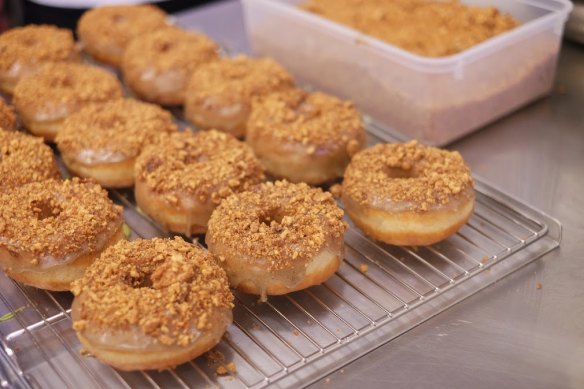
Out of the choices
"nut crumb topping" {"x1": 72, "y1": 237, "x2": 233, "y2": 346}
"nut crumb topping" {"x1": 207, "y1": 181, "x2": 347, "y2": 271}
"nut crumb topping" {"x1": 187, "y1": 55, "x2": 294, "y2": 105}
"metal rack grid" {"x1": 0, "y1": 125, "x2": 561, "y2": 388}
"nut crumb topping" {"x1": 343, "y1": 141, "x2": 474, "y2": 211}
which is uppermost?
"nut crumb topping" {"x1": 187, "y1": 55, "x2": 294, "y2": 105}

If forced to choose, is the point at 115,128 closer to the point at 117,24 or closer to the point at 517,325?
the point at 117,24

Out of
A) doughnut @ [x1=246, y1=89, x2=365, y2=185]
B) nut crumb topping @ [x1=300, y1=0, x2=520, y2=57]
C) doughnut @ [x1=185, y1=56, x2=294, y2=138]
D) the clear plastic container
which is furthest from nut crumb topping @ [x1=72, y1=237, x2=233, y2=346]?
nut crumb topping @ [x1=300, y1=0, x2=520, y2=57]

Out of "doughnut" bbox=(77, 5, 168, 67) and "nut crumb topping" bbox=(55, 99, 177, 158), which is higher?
"doughnut" bbox=(77, 5, 168, 67)

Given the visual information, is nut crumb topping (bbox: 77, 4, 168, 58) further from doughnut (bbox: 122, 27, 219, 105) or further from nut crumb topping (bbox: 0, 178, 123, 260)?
nut crumb topping (bbox: 0, 178, 123, 260)

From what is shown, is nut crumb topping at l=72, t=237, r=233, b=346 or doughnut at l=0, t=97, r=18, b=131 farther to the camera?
doughnut at l=0, t=97, r=18, b=131

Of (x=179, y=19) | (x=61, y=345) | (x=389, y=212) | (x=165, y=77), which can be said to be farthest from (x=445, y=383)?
(x=179, y=19)

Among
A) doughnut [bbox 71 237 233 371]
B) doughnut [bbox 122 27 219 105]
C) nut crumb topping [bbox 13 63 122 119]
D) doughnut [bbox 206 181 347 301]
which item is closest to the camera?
doughnut [bbox 71 237 233 371]

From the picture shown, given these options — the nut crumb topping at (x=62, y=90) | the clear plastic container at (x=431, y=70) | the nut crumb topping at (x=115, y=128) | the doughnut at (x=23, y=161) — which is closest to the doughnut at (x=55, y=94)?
the nut crumb topping at (x=62, y=90)
